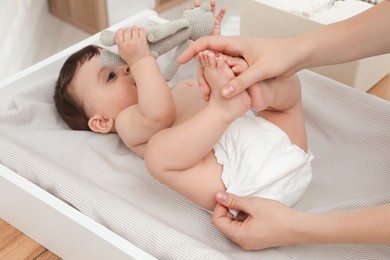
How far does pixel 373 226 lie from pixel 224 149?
1.17ft

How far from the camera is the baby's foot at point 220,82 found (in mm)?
1085

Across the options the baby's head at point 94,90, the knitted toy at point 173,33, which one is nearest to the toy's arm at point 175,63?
the knitted toy at point 173,33

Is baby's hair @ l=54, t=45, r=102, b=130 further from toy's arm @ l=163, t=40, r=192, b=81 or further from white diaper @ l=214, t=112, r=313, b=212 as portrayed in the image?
white diaper @ l=214, t=112, r=313, b=212

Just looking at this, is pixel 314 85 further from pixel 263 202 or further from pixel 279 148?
pixel 263 202

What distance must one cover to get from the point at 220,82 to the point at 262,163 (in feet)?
0.67

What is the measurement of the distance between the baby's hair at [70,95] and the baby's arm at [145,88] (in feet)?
0.66

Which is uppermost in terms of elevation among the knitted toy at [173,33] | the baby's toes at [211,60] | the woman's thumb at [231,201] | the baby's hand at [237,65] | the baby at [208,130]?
the baby's toes at [211,60]

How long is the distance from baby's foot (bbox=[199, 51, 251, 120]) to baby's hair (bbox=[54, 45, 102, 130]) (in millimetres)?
449

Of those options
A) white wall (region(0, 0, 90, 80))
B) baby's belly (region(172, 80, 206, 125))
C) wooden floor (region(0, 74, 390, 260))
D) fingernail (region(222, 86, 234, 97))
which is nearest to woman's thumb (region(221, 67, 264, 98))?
fingernail (region(222, 86, 234, 97))

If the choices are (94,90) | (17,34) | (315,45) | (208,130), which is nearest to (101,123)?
(94,90)

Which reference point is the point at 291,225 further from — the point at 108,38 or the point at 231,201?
the point at 108,38

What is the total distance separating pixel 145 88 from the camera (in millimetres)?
1247

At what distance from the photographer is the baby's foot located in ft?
3.56

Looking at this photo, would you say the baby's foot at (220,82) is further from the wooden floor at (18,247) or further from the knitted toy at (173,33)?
the wooden floor at (18,247)
